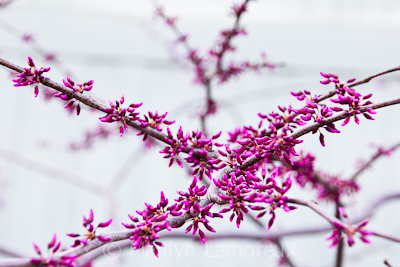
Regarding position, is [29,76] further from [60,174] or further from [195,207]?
[60,174]

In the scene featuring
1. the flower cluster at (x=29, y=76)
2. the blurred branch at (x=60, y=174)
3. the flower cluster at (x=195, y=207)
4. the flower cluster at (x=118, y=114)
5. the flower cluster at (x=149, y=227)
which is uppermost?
the blurred branch at (x=60, y=174)

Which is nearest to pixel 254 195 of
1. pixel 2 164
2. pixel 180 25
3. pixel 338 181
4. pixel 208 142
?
pixel 208 142

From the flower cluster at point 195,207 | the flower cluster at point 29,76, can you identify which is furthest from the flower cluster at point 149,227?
the flower cluster at point 29,76

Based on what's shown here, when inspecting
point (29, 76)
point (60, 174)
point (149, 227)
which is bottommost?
point (149, 227)

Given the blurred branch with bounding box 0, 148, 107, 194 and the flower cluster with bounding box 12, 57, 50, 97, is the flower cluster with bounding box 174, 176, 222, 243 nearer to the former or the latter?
the flower cluster with bounding box 12, 57, 50, 97

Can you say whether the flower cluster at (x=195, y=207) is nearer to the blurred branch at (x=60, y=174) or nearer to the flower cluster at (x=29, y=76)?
the flower cluster at (x=29, y=76)

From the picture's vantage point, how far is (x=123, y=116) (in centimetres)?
25

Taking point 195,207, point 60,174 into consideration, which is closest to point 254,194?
point 195,207

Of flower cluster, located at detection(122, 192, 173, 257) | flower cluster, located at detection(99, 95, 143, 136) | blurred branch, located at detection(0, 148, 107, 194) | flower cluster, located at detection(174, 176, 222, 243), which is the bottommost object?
flower cluster, located at detection(122, 192, 173, 257)

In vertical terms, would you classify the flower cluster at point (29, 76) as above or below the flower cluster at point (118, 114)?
above

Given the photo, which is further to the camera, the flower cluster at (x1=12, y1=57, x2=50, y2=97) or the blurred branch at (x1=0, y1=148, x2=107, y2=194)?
the blurred branch at (x1=0, y1=148, x2=107, y2=194)

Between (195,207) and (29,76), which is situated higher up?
(29,76)

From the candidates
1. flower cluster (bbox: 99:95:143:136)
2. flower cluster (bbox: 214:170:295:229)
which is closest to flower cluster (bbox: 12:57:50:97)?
flower cluster (bbox: 99:95:143:136)

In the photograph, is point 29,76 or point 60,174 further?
point 60,174
